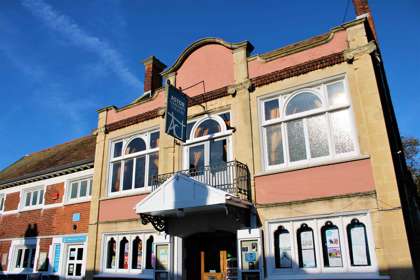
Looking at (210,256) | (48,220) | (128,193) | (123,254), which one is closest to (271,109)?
(210,256)

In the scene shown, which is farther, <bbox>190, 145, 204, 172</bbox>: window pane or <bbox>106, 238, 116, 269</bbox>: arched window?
<bbox>106, 238, 116, 269</bbox>: arched window

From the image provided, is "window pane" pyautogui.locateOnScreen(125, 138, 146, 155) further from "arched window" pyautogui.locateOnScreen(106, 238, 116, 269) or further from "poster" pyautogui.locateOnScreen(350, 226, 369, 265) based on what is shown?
"poster" pyautogui.locateOnScreen(350, 226, 369, 265)

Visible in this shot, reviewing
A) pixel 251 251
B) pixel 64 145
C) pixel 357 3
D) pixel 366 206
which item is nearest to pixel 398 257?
pixel 366 206

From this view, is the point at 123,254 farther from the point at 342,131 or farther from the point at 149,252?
the point at 342,131

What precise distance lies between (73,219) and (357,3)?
13.8 metres

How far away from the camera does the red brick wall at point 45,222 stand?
1519 cm

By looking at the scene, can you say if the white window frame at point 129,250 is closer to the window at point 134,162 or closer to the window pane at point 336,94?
the window at point 134,162

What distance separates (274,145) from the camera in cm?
1058

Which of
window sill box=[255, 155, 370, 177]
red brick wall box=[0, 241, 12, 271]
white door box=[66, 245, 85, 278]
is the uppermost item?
window sill box=[255, 155, 370, 177]

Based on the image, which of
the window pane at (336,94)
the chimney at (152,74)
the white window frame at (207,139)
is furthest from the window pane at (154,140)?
the window pane at (336,94)

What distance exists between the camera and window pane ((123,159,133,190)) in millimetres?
13398

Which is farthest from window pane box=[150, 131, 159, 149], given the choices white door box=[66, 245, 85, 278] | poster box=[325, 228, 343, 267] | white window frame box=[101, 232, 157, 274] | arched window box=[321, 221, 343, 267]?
poster box=[325, 228, 343, 267]

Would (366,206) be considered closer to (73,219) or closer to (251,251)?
(251,251)

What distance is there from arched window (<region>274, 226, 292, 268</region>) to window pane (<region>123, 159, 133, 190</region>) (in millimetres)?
5949
